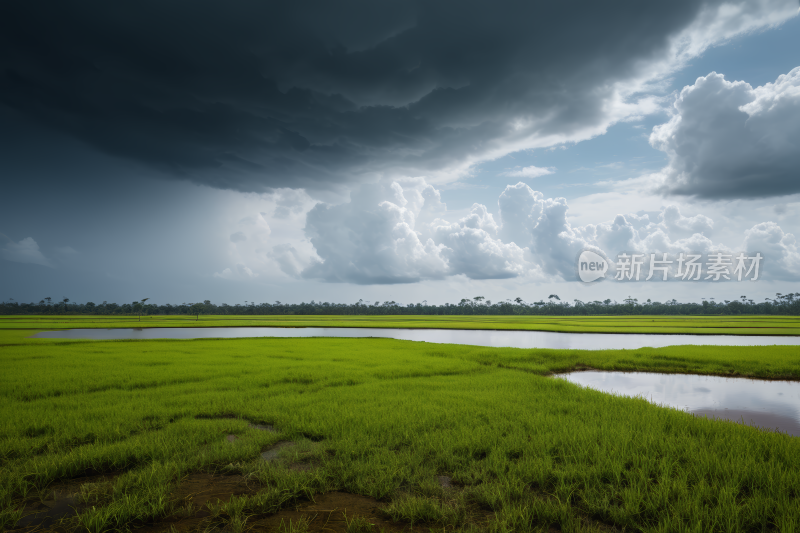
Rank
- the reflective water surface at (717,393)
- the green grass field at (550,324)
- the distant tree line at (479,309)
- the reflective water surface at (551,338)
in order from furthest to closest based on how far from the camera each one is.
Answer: the distant tree line at (479,309), the green grass field at (550,324), the reflective water surface at (551,338), the reflective water surface at (717,393)

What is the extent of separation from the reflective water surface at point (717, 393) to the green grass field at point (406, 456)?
87.9 inches

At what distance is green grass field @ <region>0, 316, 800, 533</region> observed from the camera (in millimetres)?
3711

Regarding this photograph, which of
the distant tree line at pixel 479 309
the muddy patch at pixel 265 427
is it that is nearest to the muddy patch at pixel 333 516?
the muddy patch at pixel 265 427

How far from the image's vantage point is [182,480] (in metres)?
4.54

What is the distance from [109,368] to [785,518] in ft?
58.4

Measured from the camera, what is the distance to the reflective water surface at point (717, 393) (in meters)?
8.37

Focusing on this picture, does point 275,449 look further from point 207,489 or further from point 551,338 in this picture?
point 551,338

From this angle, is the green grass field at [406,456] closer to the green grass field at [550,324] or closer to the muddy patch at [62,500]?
the muddy patch at [62,500]

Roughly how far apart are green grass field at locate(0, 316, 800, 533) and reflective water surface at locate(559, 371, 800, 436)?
7.33 feet

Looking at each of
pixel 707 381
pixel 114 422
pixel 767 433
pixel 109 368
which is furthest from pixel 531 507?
pixel 109 368

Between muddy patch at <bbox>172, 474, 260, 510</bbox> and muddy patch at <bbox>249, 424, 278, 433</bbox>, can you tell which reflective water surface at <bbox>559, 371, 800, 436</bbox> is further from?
muddy patch at <bbox>172, 474, 260, 510</bbox>

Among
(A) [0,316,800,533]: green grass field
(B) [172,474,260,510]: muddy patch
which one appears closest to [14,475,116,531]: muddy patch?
(A) [0,316,800,533]: green grass field

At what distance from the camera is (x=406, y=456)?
508 cm

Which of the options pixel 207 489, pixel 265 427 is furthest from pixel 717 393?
pixel 207 489
